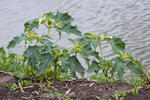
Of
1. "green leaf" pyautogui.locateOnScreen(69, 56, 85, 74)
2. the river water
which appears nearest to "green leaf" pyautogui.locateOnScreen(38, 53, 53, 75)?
"green leaf" pyautogui.locateOnScreen(69, 56, 85, 74)

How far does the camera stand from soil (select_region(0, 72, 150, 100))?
277 cm

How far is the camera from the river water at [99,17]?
5215 millimetres

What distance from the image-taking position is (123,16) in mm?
6227

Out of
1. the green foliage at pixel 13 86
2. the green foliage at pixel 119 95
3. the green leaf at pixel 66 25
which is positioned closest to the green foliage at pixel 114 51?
the green leaf at pixel 66 25

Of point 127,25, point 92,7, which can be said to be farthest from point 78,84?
point 92,7

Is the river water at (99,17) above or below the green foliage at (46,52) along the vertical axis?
above

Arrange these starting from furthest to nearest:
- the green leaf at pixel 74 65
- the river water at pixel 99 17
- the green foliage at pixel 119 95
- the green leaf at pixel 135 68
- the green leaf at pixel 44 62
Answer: the river water at pixel 99 17 < the green leaf at pixel 135 68 < the green leaf at pixel 74 65 < the green leaf at pixel 44 62 < the green foliage at pixel 119 95

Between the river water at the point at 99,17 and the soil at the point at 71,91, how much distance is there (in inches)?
65.8

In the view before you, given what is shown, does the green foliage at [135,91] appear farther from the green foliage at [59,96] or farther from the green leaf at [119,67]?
the green foliage at [59,96]

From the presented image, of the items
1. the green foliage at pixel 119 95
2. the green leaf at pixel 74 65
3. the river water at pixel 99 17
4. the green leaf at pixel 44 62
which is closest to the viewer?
the green foliage at pixel 119 95

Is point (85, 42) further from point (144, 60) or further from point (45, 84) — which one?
point (144, 60)

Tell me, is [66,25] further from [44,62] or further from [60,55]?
[44,62]

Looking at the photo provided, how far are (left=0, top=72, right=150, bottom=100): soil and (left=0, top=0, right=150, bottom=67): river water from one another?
5.48 ft

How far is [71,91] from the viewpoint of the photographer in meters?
2.93
